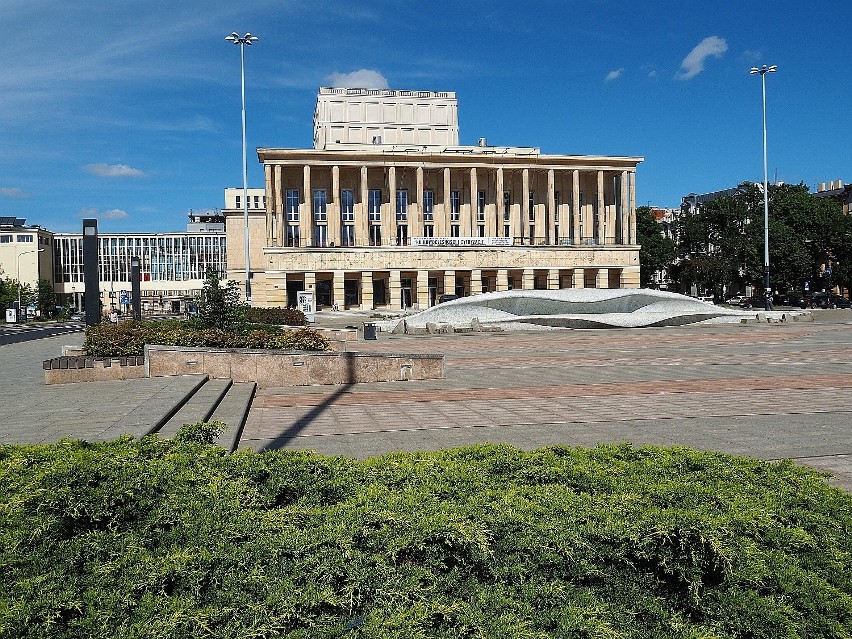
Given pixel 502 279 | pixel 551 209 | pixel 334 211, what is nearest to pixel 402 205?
pixel 334 211

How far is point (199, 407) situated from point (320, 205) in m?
62.5

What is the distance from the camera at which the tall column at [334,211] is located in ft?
220

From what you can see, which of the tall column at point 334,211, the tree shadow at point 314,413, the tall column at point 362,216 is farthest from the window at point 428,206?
the tree shadow at point 314,413

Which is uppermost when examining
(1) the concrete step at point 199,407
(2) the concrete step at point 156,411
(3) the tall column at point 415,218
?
(3) the tall column at point 415,218

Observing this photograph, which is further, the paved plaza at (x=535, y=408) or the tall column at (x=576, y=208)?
the tall column at (x=576, y=208)

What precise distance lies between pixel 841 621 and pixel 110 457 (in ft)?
13.8

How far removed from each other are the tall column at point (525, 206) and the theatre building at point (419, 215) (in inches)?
5.3

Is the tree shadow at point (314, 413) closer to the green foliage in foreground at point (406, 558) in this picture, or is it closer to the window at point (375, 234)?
the green foliage in foreground at point (406, 558)

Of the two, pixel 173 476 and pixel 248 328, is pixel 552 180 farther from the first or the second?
pixel 173 476

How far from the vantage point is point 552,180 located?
71.7m

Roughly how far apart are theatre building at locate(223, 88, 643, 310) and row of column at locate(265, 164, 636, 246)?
0.13m

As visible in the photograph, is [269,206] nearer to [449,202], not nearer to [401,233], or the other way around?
[401,233]

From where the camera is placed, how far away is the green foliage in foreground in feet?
9.42

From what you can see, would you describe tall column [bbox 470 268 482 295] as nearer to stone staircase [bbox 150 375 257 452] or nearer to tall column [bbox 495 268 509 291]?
tall column [bbox 495 268 509 291]
